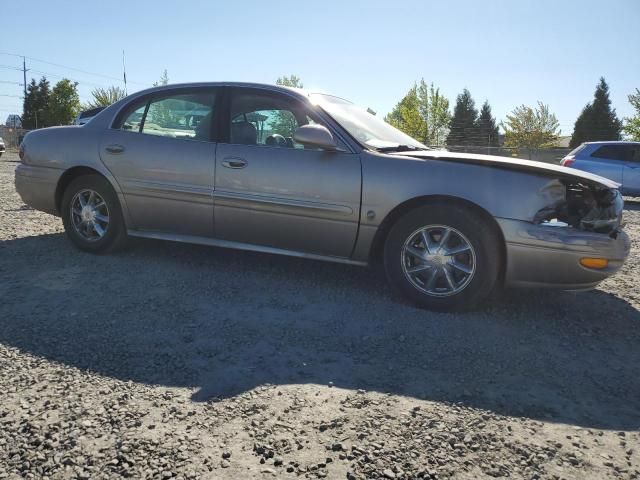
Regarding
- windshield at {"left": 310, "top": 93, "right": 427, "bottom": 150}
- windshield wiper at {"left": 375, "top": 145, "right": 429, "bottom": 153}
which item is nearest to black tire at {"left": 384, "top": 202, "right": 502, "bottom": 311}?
windshield wiper at {"left": 375, "top": 145, "right": 429, "bottom": 153}

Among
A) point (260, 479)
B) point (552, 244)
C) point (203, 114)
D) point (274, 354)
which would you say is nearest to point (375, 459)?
point (260, 479)

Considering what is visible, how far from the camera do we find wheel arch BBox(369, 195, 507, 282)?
3.46 m

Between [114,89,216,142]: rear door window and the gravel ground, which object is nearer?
the gravel ground

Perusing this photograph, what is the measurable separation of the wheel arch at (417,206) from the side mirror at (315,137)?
0.67 metres

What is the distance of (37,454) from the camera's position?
1.85 metres

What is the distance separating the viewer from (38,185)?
492 cm

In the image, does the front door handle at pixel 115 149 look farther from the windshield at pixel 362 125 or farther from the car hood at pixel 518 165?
the car hood at pixel 518 165

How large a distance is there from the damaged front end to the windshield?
1.26m

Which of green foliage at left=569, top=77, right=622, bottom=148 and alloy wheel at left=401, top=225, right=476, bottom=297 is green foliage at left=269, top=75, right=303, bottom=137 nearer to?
alloy wheel at left=401, top=225, right=476, bottom=297

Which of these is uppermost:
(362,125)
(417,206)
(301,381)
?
(362,125)

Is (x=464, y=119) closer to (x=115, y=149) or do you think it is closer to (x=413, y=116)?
(x=413, y=116)

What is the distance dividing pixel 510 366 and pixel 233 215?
2.36m

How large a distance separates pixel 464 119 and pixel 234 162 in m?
58.7

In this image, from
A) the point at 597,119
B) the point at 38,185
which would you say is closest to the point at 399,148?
the point at 38,185
